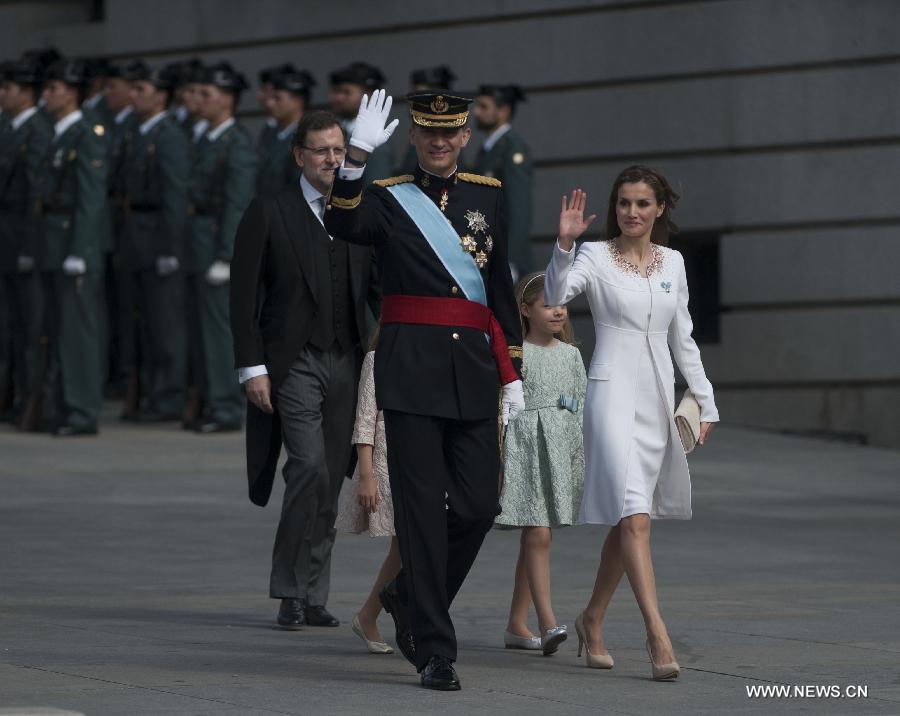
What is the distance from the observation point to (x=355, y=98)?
15.4m

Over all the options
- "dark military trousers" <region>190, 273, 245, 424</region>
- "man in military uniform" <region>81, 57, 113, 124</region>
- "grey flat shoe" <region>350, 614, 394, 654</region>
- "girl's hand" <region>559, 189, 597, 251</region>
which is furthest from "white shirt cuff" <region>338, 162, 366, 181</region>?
"man in military uniform" <region>81, 57, 113, 124</region>

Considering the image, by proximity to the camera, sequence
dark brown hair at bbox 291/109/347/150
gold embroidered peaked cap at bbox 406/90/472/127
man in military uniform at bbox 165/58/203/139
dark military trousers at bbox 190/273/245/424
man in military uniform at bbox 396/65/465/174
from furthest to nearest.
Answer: man in military uniform at bbox 396/65/465/174 → man in military uniform at bbox 165/58/203/139 → dark military trousers at bbox 190/273/245/424 → dark brown hair at bbox 291/109/347/150 → gold embroidered peaked cap at bbox 406/90/472/127

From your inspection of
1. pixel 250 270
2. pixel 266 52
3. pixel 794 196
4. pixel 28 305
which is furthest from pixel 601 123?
pixel 250 270

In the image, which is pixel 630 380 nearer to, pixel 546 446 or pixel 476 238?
pixel 476 238

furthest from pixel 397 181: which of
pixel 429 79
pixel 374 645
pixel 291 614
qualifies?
pixel 429 79

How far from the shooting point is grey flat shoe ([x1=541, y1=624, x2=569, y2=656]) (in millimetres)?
7984

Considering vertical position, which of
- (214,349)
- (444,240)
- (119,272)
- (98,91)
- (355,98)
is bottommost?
(214,349)

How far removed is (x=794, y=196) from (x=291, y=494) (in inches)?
366

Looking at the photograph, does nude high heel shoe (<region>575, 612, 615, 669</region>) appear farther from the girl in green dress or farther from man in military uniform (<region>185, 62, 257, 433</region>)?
man in military uniform (<region>185, 62, 257, 433</region>)

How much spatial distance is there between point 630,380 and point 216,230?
8.28 meters

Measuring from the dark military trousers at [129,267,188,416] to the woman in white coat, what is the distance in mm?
8779

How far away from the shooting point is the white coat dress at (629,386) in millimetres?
7652

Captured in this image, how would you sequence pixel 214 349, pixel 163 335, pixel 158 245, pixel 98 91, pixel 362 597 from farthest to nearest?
pixel 98 91
pixel 163 335
pixel 158 245
pixel 214 349
pixel 362 597

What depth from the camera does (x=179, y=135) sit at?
1620cm
